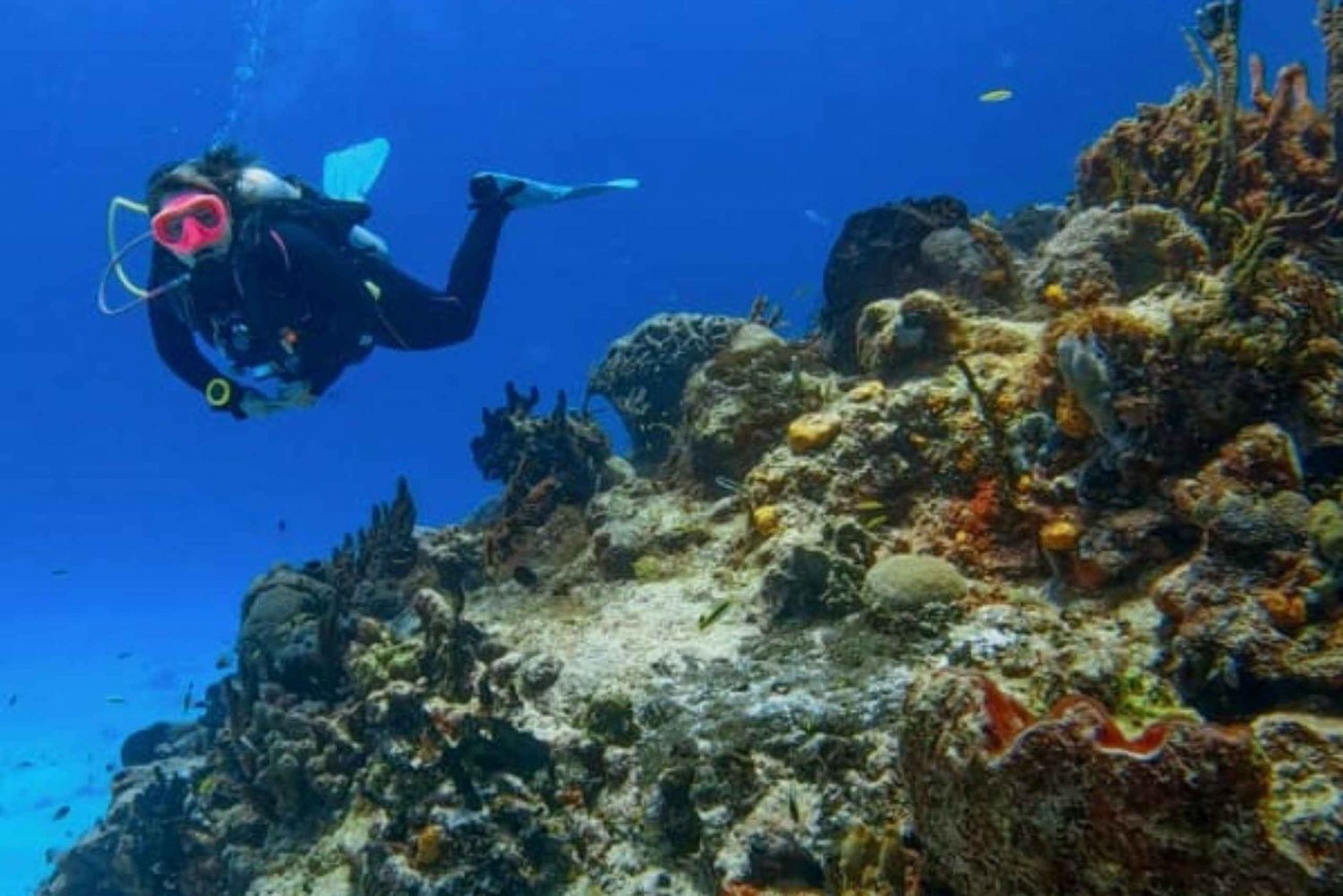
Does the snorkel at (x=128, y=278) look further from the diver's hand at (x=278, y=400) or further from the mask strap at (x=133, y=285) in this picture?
the diver's hand at (x=278, y=400)

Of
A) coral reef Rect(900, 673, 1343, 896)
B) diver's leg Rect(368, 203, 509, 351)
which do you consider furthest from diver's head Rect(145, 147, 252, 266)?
coral reef Rect(900, 673, 1343, 896)

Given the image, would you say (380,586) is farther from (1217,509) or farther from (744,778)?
(1217,509)

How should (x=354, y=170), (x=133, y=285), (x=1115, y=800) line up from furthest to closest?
(x=354, y=170) → (x=133, y=285) → (x=1115, y=800)

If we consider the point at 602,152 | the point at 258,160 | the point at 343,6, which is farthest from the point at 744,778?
the point at 602,152

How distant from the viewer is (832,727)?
459 centimetres

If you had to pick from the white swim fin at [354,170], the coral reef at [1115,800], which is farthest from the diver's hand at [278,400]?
the coral reef at [1115,800]

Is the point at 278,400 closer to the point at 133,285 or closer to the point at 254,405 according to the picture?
the point at 254,405

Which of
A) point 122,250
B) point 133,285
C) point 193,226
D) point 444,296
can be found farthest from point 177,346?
point 444,296

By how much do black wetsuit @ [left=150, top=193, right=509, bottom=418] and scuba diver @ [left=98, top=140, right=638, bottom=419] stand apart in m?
0.01

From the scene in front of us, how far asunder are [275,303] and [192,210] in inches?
41.0

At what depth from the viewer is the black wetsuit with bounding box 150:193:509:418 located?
27.1ft

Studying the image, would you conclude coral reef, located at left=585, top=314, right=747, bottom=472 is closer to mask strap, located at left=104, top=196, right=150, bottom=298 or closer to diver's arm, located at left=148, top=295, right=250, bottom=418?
diver's arm, located at left=148, top=295, right=250, bottom=418

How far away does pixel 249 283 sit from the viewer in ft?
26.8

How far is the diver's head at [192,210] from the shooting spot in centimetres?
808
